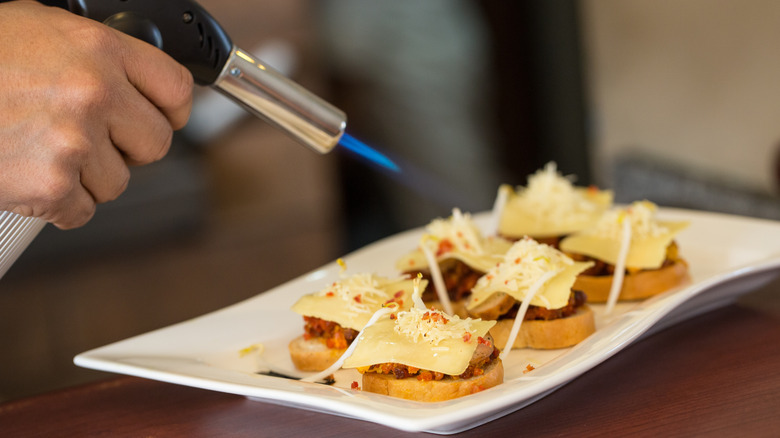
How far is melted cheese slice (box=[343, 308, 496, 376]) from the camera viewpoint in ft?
3.44

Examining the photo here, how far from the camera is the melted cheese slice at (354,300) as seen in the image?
1.32 m

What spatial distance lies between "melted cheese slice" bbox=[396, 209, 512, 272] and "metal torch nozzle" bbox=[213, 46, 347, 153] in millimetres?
336

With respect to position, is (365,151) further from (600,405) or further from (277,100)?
(600,405)

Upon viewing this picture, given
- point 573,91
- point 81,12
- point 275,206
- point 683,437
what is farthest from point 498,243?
point 275,206

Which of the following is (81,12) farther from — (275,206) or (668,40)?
(275,206)

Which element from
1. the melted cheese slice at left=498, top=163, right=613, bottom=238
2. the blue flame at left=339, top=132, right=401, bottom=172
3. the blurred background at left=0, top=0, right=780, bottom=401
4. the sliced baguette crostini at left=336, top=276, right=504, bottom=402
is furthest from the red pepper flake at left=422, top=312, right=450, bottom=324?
the blurred background at left=0, top=0, right=780, bottom=401

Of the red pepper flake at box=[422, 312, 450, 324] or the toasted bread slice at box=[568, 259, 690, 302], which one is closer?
the red pepper flake at box=[422, 312, 450, 324]

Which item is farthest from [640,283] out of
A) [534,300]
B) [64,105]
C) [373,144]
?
[373,144]

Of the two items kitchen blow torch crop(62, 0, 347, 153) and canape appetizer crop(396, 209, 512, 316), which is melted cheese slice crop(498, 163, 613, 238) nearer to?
canape appetizer crop(396, 209, 512, 316)

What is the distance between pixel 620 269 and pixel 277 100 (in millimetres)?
750

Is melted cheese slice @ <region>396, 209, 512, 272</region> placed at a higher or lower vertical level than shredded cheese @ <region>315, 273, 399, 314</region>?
higher

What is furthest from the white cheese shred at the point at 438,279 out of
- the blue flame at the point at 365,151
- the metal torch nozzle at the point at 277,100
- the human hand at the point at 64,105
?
the human hand at the point at 64,105

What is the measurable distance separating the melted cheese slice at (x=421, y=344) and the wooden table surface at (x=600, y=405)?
9 cm

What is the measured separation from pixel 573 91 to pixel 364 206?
1608 millimetres
